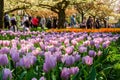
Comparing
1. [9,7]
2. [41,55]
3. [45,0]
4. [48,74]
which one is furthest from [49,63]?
[9,7]

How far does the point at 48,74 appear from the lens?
345cm

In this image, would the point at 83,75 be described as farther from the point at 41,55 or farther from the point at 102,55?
the point at 102,55

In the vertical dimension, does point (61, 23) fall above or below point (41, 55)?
below

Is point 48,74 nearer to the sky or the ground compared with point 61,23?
nearer to the sky

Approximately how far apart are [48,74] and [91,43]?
311 cm

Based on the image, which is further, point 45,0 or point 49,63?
point 45,0

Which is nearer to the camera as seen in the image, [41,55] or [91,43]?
[41,55]

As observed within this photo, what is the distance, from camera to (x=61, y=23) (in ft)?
102

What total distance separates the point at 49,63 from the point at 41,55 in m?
1.43

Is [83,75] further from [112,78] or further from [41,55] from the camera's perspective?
[41,55]

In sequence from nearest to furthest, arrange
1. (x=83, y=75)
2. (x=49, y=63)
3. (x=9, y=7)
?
(x=49, y=63), (x=83, y=75), (x=9, y=7)

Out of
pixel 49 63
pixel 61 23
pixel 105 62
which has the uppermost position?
pixel 49 63

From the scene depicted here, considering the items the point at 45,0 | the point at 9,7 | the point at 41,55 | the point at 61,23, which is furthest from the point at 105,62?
the point at 9,7

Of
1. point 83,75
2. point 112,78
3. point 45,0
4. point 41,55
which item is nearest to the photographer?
point 83,75
